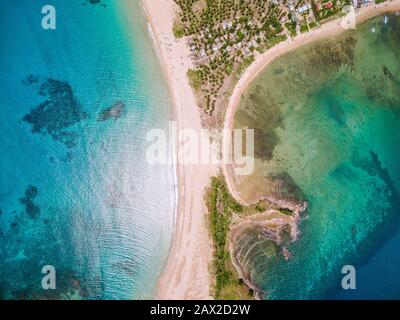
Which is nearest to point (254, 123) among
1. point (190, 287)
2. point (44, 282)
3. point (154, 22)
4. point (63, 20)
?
point (154, 22)

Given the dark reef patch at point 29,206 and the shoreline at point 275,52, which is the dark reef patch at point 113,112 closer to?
the dark reef patch at point 29,206

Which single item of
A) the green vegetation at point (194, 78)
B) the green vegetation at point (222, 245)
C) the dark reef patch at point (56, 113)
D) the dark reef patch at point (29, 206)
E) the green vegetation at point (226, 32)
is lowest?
the green vegetation at point (222, 245)

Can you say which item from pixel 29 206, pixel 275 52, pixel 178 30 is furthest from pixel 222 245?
pixel 178 30

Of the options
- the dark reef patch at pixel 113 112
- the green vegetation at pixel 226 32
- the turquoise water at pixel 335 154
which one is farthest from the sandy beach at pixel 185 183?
the dark reef patch at pixel 113 112

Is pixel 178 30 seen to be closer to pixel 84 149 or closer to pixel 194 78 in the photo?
pixel 194 78

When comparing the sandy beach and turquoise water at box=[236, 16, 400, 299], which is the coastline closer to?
the sandy beach

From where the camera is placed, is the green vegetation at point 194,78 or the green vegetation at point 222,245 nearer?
the green vegetation at point 222,245

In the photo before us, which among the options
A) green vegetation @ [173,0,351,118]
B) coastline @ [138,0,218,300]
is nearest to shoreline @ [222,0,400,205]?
green vegetation @ [173,0,351,118]
